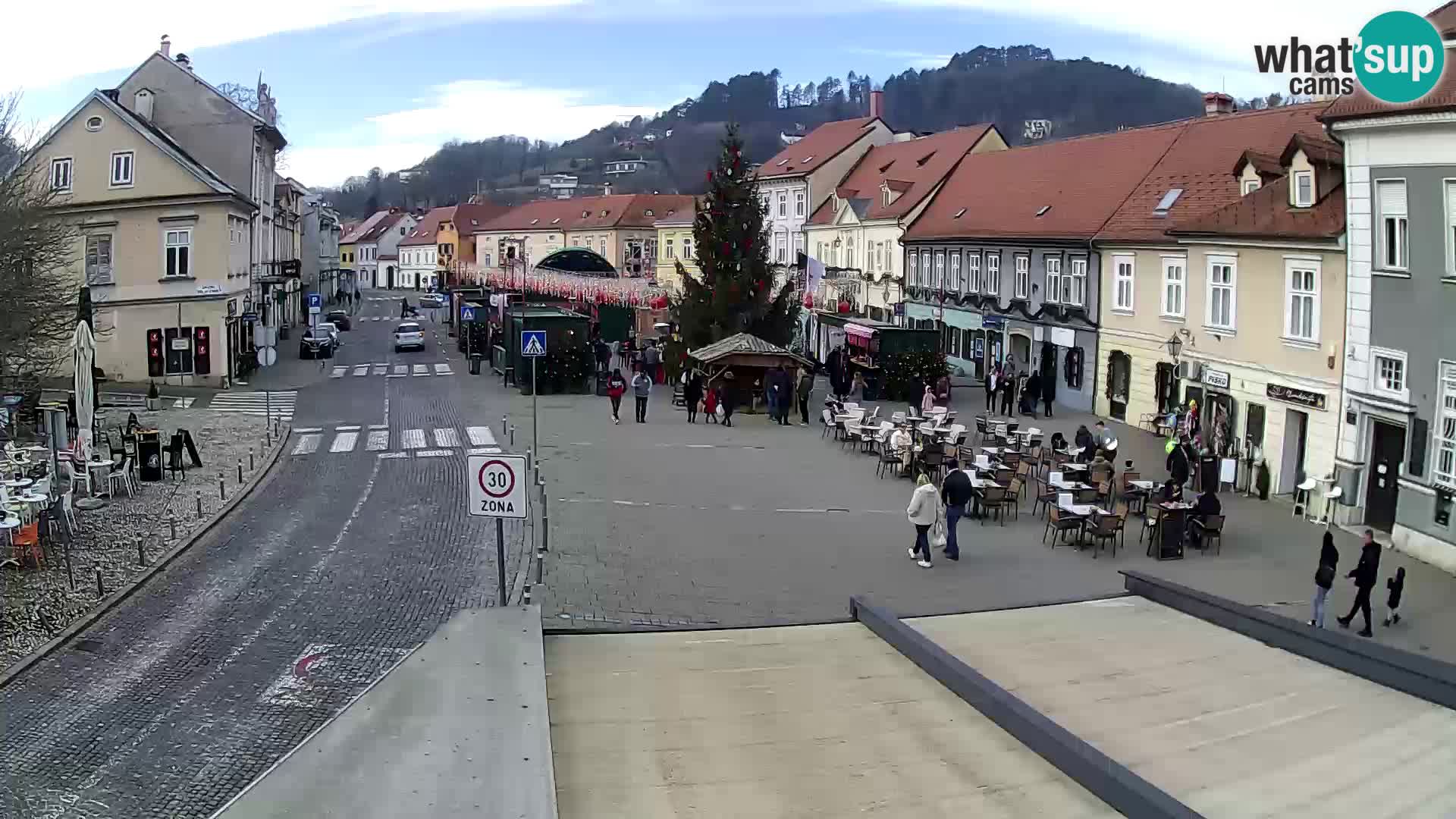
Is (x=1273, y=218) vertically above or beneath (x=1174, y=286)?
above

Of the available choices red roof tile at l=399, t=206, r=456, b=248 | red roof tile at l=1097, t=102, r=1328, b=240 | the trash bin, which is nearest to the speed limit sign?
the trash bin

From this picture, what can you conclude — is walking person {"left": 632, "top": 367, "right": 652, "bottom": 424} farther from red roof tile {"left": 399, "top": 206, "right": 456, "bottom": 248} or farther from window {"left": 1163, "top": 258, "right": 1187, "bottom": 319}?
red roof tile {"left": 399, "top": 206, "right": 456, "bottom": 248}

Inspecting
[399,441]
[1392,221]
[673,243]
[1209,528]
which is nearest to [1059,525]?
[1209,528]

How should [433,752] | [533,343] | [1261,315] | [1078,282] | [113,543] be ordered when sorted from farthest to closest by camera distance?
[1078,282], [1261,315], [533,343], [113,543], [433,752]

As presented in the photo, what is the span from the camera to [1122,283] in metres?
36.3

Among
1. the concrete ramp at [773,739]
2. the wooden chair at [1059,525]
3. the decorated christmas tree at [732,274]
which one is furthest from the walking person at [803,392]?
the concrete ramp at [773,739]

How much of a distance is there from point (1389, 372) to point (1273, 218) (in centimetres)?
607

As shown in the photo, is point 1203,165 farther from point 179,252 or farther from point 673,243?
point 673,243

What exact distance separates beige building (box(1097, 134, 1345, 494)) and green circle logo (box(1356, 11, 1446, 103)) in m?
3.15

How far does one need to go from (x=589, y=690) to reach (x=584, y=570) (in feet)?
30.4

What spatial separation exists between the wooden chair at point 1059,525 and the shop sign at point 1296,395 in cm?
640

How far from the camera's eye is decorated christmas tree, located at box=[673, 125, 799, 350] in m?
45.5

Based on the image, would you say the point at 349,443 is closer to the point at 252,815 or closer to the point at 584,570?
the point at 584,570

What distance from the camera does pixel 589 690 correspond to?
877 cm
